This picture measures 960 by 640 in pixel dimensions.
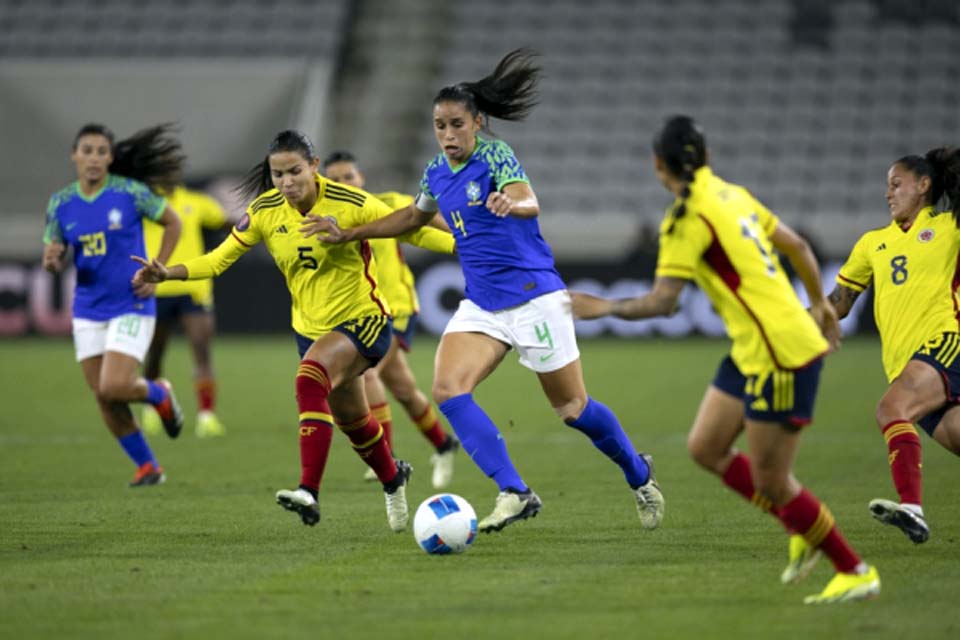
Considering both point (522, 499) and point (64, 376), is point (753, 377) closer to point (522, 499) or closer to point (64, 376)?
point (522, 499)

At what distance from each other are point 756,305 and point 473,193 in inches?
80.0

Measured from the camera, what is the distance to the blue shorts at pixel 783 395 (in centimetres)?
575

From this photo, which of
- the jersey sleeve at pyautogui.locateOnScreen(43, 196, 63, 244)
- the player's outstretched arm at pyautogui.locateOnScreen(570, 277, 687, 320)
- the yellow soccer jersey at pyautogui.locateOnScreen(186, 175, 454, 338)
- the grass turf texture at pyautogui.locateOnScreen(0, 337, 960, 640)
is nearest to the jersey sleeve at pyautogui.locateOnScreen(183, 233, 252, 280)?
the yellow soccer jersey at pyautogui.locateOnScreen(186, 175, 454, 338)

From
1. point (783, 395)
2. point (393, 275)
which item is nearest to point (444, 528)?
point (783, 395)

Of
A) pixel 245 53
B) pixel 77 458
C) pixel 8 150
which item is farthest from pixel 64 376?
pixel 245 53

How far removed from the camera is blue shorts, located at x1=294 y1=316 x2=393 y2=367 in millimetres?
7750

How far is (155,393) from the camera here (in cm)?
1020

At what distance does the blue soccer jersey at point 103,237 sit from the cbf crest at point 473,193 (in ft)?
10.7

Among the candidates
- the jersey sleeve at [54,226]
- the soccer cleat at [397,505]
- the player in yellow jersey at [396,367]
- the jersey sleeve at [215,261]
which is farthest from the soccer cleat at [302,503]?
the jersey sleeve at [54,226]

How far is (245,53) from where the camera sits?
89.3ft

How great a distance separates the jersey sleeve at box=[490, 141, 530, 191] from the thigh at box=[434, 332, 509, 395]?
790 mm

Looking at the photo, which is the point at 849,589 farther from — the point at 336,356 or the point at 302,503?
the point at 336,356

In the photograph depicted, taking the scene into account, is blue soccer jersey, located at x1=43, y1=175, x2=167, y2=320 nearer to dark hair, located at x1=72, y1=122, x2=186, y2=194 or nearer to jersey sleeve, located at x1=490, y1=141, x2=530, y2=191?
dark hair, located at x1=72, y1=122, x2=186, y2=194

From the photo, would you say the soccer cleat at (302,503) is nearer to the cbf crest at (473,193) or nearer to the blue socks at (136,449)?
the cbf crest at (473,193)
